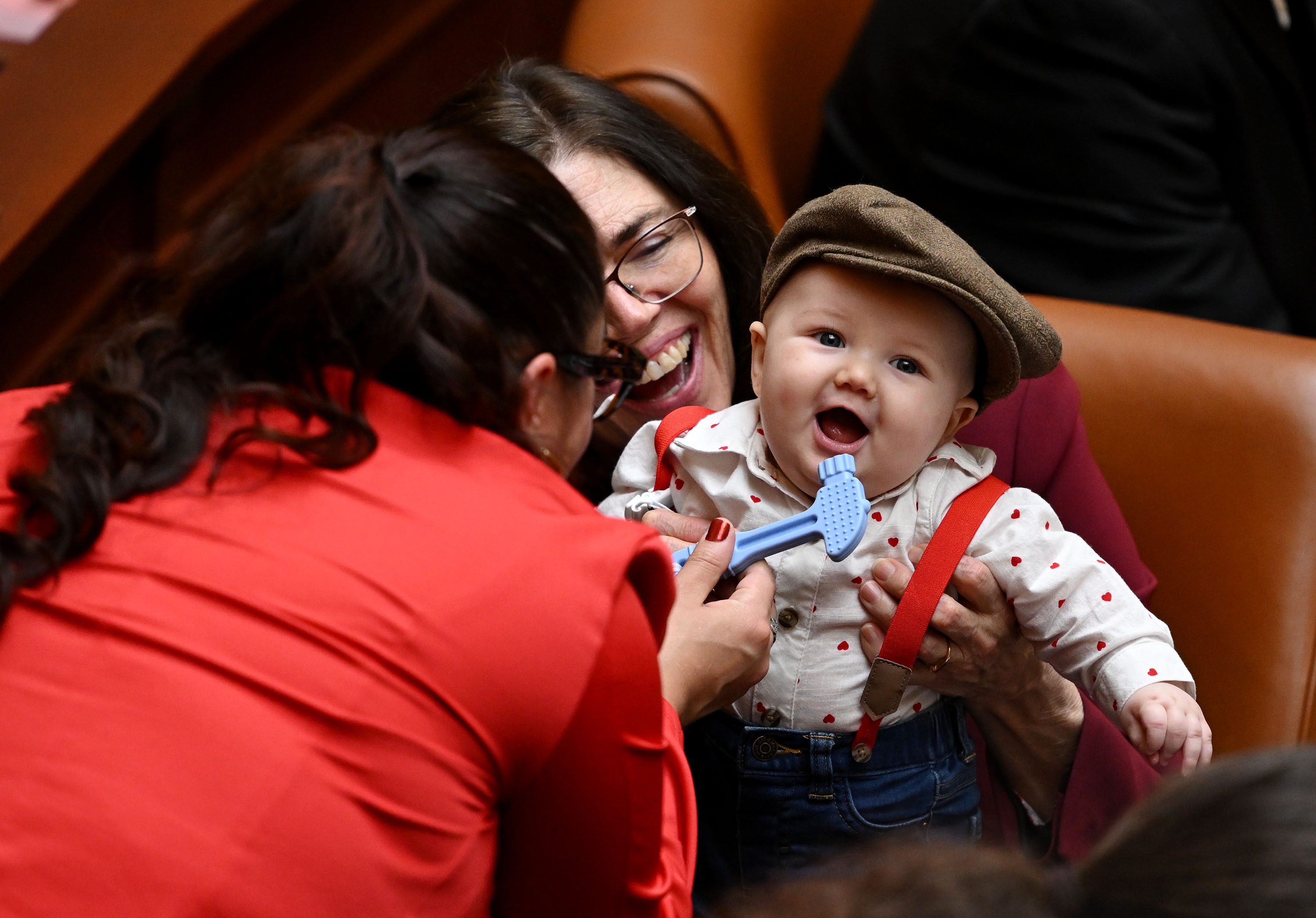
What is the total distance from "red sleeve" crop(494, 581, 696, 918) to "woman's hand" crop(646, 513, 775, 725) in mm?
149

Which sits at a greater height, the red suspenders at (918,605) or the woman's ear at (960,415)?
the woman's ear at (960,415)

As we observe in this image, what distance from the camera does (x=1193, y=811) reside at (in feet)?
1.62

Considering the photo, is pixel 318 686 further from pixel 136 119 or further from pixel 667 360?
pixel 136 119

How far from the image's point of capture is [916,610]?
1.24 metres

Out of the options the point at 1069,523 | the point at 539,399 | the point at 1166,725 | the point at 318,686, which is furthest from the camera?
the point at 1069,523

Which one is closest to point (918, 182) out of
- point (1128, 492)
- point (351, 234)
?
point (1128, 492)

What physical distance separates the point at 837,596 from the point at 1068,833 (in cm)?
46

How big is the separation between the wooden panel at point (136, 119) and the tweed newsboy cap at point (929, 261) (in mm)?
1069

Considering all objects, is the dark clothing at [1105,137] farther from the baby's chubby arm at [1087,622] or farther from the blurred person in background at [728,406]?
the baby's chubby arm at [1087,622]

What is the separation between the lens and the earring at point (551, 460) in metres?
1.03

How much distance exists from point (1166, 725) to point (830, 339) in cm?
52

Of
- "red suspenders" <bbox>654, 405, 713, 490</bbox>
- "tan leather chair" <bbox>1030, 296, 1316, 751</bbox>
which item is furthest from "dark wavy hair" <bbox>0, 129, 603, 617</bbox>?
"tan leather chair" <bbox>1030, 296, 1316, 751</bbox>

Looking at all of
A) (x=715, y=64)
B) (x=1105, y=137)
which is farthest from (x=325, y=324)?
(x=1105, y=137)

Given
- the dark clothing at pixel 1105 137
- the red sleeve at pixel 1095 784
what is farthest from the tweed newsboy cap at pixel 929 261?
the dark clothing at pixel 1105 137
